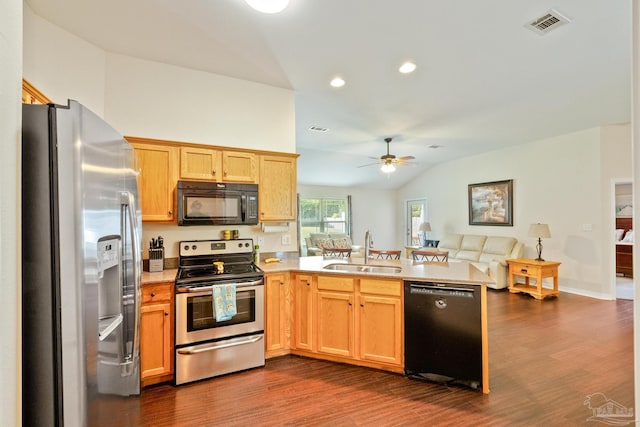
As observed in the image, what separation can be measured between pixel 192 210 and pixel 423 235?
7561 mm

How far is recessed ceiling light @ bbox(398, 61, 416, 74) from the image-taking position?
2.98 m

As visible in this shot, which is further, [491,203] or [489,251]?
[491,203]

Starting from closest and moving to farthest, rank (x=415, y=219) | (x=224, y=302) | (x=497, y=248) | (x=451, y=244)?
(x=224, y=302), (x=497, y=248), (x=451, y=244), (x=415, y=219)

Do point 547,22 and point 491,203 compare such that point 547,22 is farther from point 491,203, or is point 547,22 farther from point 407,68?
point 491,203

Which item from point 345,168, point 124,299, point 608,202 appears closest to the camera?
point 124,299

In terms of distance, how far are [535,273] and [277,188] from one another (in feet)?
15.8

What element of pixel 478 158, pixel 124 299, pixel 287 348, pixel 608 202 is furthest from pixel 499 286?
pixel 124 299

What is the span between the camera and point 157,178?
2.82 m

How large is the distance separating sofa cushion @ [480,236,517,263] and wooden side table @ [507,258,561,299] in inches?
13.0

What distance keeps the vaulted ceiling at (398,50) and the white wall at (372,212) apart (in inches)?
182

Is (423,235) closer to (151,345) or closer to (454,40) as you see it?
(454,40)

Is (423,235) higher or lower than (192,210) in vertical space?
lower

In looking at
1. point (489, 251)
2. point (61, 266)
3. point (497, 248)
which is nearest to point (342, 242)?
point (489, 251)

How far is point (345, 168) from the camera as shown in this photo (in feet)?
26.5
